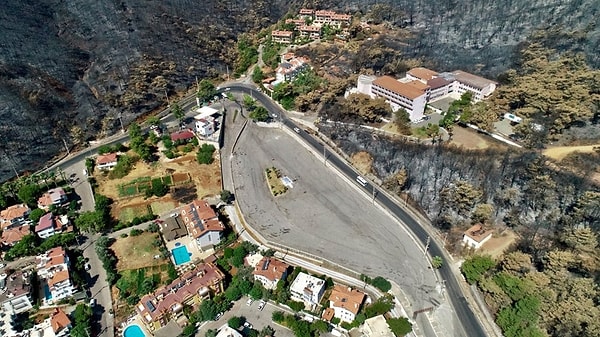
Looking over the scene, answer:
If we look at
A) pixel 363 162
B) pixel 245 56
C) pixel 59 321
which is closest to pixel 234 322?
pixel 59 321

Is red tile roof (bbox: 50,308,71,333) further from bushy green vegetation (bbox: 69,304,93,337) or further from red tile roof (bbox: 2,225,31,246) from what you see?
red tile roof (bbox: 2,225,31,246)

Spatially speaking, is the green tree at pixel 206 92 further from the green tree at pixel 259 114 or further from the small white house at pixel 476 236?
the small white house at pixel 476 236

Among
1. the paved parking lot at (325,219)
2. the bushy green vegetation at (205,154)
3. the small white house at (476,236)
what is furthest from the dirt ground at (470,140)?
the bushy green vegetation at (205,154)

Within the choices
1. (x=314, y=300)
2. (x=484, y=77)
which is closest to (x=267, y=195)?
(x=314, y=300)

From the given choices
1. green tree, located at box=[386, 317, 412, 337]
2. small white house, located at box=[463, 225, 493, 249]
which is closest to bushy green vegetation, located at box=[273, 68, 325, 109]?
small white house, located at box=[463, 225, 493, 249]

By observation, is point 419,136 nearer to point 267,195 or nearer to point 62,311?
point 267,195

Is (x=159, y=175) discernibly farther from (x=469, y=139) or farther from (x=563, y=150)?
(x=563, y=150)
